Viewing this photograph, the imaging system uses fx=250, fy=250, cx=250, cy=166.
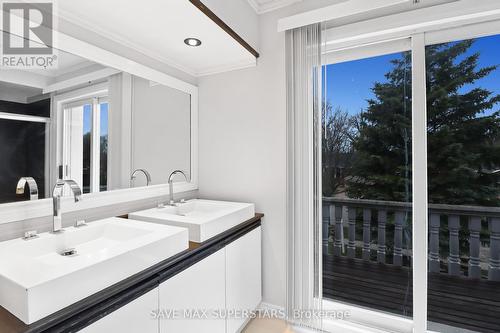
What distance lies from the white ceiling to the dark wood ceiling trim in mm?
27

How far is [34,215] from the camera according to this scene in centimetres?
127

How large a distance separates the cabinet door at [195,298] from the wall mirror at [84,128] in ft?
2.66

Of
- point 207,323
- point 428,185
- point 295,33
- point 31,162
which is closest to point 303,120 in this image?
point 295,33

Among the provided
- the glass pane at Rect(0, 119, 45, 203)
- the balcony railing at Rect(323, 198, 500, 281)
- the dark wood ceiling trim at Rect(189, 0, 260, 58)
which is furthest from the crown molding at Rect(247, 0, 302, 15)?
the glass pane at Rect(0, 119, 45, 203)

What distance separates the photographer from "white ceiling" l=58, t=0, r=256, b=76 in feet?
4.52

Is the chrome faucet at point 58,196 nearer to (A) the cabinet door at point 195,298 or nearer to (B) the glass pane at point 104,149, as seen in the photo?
(B) the glass pane at point 104,149

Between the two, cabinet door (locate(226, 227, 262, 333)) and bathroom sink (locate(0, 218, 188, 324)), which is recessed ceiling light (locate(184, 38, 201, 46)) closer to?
bathroom sink (locate(0, 218, 188, 324))

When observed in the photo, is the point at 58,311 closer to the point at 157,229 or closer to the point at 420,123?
the point at 157,229

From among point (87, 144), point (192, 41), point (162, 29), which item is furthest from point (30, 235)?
point (192, 41)

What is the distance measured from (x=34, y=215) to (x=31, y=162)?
273mm

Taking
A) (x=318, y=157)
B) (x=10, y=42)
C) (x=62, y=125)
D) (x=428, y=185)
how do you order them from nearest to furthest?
(x=10, y=42) < (x=62, y=125) < (x=428, y=185) < (x=318, y=157)

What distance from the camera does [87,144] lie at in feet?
5.08

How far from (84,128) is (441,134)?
2299 mm

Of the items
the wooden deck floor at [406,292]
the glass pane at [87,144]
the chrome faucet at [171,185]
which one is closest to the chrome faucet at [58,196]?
the glass pane at [87,144]
